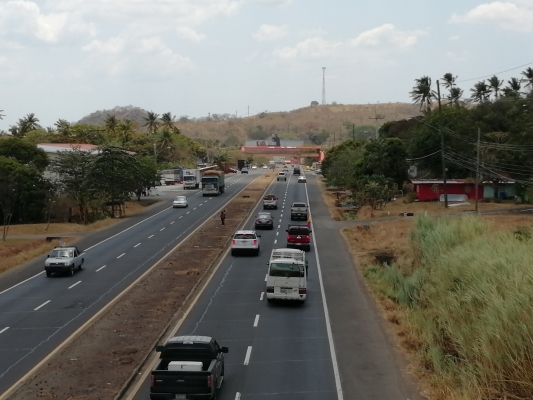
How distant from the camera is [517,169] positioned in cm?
7719

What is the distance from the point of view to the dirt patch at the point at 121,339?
1933cm

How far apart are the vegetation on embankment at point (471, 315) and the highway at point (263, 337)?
3.04 m

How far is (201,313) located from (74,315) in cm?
525

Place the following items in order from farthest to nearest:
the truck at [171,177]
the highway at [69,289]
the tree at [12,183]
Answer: the truck at [171,177]
the tree at [12,183]
the highway at [69,289]

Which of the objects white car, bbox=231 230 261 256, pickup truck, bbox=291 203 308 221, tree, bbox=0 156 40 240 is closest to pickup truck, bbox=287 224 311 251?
white car, bbox=231 230 261 256

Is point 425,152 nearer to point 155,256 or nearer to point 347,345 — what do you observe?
point 155,256

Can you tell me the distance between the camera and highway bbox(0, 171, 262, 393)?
24.2 m

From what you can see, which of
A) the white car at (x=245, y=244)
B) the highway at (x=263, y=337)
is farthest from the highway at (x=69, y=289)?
the white car at (x=245, y=244)

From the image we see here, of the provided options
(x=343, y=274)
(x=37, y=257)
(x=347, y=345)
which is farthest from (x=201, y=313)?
(x=37, y=257)

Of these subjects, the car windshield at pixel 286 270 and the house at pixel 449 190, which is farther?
the house at pixel 449 190

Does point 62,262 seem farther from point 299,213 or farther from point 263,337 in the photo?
point 299,213

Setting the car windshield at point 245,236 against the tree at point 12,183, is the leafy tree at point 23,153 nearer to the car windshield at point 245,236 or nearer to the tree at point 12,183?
the tree at point 12,183

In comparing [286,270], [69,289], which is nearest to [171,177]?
[69,289]

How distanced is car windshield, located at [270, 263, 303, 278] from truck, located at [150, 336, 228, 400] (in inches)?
449
